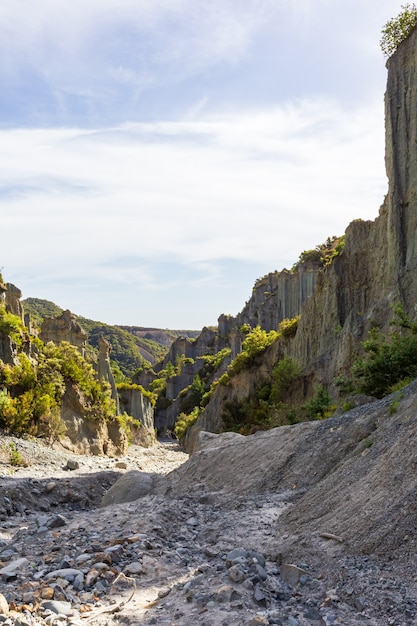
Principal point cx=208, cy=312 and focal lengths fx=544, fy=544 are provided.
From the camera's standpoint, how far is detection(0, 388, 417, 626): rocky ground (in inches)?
248

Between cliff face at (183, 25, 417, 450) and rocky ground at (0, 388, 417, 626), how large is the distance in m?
13.5

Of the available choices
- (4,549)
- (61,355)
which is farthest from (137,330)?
(4,549)

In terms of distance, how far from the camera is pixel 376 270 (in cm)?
3064

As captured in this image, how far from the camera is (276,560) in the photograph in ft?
25.8

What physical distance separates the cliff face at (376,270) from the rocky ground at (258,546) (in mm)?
13538

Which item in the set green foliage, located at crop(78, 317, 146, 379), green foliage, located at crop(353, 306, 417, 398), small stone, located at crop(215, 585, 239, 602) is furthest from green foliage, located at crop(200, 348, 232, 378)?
small stone, located at crop(215, 585, 239, 602)

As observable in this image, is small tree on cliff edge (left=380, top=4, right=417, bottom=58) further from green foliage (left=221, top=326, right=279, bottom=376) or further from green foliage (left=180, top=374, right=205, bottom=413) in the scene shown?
green foliage (left=180, top=374, right=205, bottom=413)

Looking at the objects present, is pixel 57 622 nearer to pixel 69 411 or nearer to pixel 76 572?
pixel 76 572

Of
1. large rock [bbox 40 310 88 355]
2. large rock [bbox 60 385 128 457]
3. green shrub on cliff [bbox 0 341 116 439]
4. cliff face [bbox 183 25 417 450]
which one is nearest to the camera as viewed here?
green shrub on cliff [bbox 0 341 116 439]

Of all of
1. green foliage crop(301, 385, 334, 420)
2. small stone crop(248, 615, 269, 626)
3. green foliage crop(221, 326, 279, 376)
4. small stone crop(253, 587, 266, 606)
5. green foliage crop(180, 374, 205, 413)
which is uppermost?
green foliage crop(221, 326, 279, 376)

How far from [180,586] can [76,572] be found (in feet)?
5.22

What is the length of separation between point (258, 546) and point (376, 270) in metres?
24.5

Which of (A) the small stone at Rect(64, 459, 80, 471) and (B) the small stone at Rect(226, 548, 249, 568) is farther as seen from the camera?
(A) the small stone at Rect(64, 459, 80, 471)

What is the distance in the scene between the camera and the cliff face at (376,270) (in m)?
26.1
